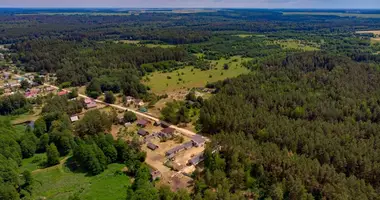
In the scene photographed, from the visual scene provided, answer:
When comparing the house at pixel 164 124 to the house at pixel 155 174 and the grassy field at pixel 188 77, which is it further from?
the grassy field at pixel 188 77

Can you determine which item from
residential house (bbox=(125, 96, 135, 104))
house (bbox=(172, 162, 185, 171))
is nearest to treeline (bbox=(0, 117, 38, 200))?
house (bbox=(172, 162, 185, 171))

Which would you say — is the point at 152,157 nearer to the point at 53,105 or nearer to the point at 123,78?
the point at 53,105

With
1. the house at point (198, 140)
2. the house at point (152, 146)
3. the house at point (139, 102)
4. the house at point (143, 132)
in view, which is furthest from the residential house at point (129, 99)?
the house at point (198, 140)

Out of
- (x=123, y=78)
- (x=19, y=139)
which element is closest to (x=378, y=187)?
(x=19, y=139)

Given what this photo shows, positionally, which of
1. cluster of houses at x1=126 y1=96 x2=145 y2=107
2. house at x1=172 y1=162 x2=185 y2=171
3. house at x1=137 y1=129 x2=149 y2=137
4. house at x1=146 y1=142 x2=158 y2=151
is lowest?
house at x1=172 y1=162 x2=185 y2=171

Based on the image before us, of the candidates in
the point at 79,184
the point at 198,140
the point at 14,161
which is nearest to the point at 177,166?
the point at 198,140

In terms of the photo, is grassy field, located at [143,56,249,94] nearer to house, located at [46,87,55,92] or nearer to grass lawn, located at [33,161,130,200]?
house, located at [46,87,55,92]

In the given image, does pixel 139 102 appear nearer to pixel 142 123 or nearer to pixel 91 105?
pixel 91 105
